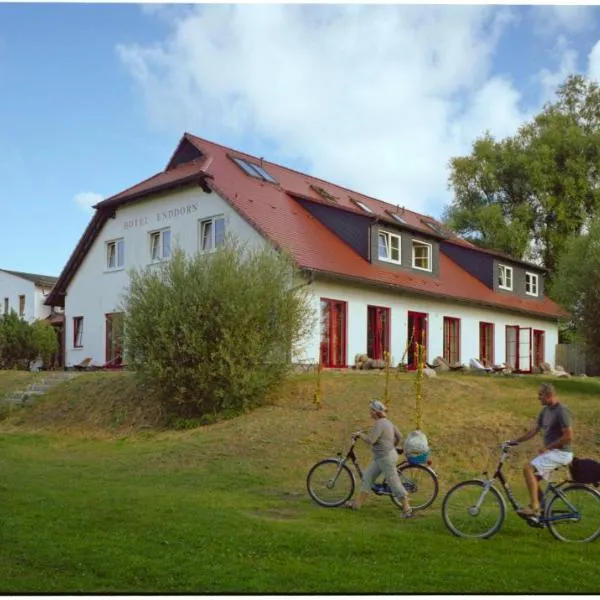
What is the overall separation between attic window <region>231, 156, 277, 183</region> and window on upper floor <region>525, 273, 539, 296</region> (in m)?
15.6

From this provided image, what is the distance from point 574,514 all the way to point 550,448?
821 mm

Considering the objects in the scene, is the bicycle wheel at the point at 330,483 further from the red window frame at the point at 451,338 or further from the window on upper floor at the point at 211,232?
the red window frame at the point at 451,338

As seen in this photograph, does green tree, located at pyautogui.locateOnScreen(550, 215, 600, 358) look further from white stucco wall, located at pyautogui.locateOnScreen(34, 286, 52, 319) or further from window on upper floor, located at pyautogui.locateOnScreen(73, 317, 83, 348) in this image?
white stucco wall, located at pyautogui.locateOnScreen(34, 286, 52, 319)

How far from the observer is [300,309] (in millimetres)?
20469

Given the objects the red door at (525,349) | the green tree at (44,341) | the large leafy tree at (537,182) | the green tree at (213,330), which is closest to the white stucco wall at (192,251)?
the green tree at (44,341)

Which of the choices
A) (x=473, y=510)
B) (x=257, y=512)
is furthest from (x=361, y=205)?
(x=473, y=510)

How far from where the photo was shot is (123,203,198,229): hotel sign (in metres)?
29.5

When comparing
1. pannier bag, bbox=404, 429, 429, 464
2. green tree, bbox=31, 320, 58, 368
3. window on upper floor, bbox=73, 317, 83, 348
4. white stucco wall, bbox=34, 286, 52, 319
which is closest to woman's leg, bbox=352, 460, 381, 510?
pannier bag, bbox=404, 429, 429, 464

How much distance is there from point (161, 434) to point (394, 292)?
44.2 feet

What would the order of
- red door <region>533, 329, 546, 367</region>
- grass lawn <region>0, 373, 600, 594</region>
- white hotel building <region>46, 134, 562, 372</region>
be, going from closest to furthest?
grass lawn <region>0, 373, 600, 594</region> < white hotel building <region>46, 134, 562, 372</region> < red door <region>533, 329, 546, 367</region>

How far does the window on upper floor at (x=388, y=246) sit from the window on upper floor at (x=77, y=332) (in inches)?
522

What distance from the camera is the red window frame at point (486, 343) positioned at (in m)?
35.4

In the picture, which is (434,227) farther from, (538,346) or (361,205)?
(538,346)

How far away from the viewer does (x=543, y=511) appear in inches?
384
